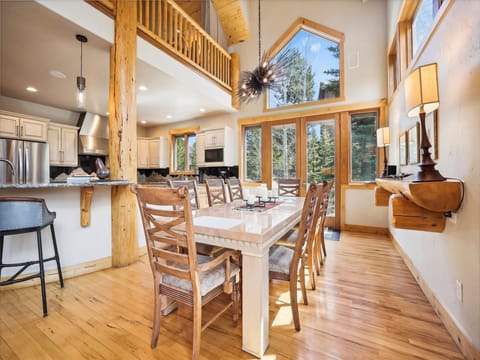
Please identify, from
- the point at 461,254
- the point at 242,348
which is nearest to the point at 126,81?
the point at 242,348

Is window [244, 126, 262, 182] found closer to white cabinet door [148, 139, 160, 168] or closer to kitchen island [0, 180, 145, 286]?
white cabinet door [148, 139, 160, 168]

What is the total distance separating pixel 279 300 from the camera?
1860 mm

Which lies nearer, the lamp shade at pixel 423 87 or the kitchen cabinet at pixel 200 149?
the lamp shade at pixel 423 87

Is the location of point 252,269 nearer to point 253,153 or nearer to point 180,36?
point 180,36

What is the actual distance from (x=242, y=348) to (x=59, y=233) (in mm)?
2142

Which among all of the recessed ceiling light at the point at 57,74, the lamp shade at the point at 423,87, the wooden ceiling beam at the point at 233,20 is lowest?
the lamp shade at the point at 423,87

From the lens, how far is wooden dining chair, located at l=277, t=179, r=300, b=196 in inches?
138

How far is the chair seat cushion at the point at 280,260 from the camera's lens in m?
1.52

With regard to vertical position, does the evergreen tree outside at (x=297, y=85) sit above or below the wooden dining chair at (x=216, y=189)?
above

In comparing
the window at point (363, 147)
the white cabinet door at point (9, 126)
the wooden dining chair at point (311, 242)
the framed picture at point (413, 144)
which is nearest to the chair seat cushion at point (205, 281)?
the wooden dining chair at point (311, 242)

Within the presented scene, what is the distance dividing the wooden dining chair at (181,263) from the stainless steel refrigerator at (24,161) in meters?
4.16

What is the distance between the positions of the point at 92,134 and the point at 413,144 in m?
6.17

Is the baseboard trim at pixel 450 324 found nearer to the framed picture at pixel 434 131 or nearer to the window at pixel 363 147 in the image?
the framed picture at pixel 434 131

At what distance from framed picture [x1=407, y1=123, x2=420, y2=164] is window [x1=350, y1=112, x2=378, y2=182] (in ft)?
5.16
